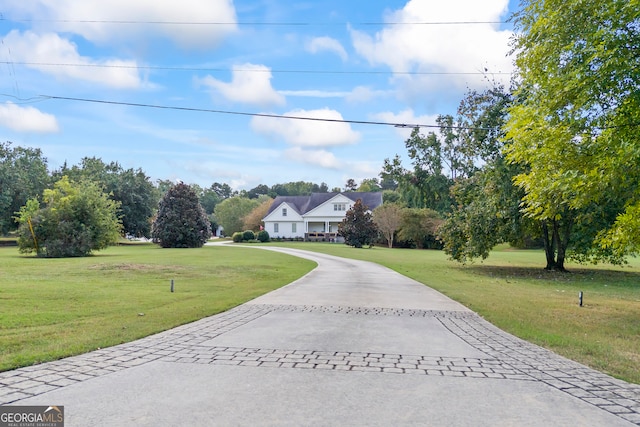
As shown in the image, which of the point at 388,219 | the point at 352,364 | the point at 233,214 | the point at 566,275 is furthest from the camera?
the point at 233,214

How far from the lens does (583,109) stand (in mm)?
9805

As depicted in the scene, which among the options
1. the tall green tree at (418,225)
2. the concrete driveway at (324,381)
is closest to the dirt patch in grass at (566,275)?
the concrete driveway at (324,381)

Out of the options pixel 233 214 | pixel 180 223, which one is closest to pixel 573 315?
pixel 180 223

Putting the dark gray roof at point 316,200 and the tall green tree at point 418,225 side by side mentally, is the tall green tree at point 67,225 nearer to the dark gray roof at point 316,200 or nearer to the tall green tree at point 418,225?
the tall green tree at point 418,225

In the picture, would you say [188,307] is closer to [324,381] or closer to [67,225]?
[324,381]

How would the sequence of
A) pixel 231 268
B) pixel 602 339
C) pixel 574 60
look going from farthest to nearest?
pixel 231 268 < pixel 574 60 < pixel 602 339

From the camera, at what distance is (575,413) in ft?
13.0

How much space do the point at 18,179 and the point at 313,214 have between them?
36742 millimetres

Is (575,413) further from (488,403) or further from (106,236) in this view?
(106,236)

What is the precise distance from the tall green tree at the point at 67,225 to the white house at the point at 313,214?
115 feet

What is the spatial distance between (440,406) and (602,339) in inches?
204

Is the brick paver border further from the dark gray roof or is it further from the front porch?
the dark gray roof

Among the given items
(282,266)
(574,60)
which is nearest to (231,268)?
(282,266)

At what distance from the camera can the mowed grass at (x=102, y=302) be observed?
6328mm
